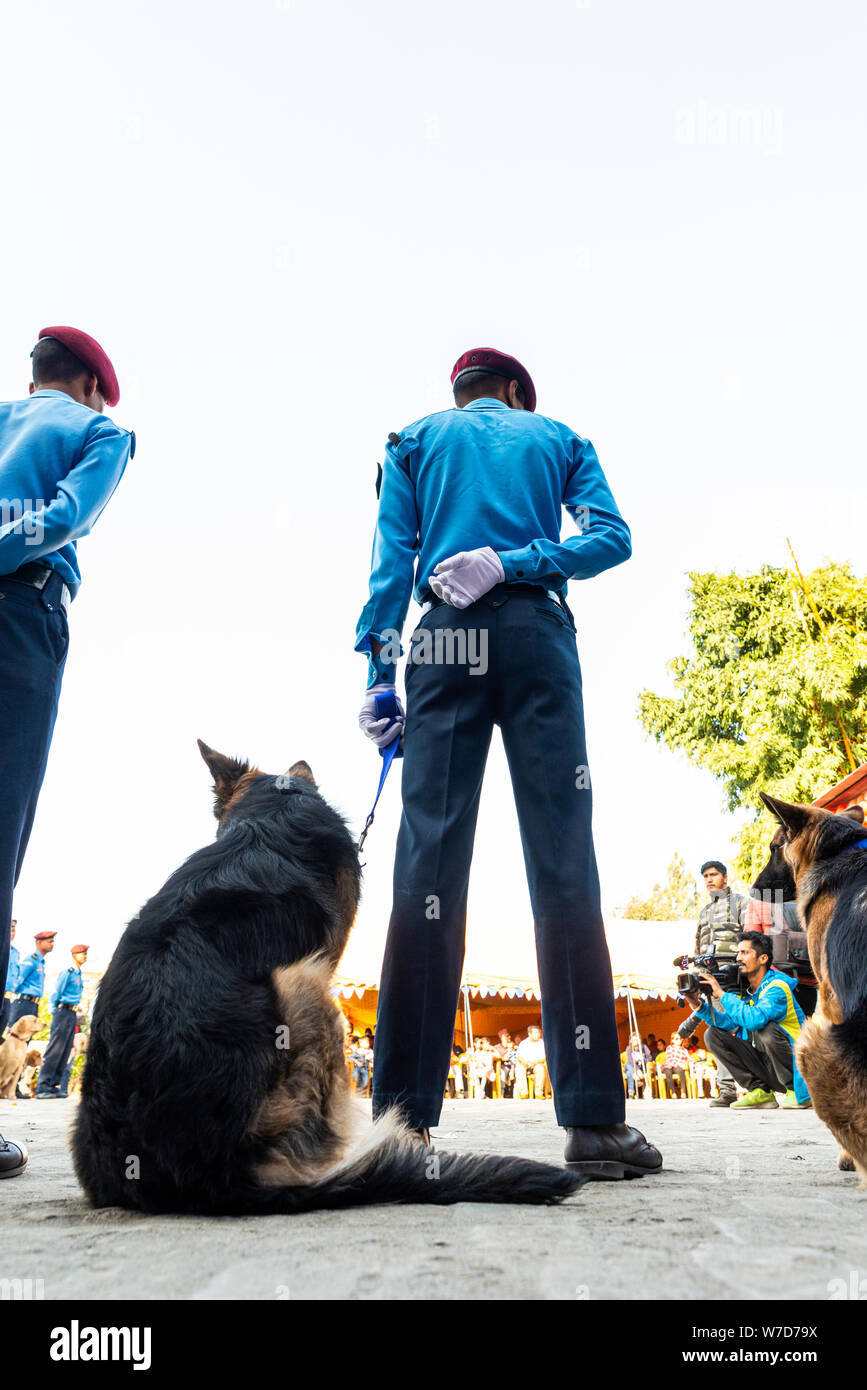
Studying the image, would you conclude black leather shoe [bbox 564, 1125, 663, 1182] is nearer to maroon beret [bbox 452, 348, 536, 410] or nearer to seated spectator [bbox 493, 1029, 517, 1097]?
maroon beret [bbox 452, 348, 536, 410]

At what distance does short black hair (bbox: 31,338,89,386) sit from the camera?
3.78 meters

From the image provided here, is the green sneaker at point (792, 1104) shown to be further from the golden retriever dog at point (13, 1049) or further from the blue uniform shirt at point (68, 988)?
the golden retriever dog at point (13, 1049)

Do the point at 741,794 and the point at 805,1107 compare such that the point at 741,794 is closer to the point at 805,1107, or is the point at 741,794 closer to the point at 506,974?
the point at 506,974

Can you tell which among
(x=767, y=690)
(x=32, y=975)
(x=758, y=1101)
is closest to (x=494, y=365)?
(x=758, y=1101)

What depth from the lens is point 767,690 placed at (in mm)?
21797

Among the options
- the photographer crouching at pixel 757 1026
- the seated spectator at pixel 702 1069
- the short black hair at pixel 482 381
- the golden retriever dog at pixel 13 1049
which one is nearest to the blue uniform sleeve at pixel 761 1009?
the photographer crouching at pixel 757 1026

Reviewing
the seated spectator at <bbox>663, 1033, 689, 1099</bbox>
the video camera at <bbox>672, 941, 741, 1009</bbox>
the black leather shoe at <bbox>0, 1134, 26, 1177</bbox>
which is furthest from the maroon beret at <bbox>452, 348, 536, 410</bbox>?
the seated spectator at <bbox>663, 1033, 689, 1099</bbox>

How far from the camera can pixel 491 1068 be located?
19359mm

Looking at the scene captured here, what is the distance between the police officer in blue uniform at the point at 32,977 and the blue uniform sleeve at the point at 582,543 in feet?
48.1

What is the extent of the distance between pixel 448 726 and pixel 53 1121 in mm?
6339

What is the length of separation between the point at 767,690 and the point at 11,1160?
21.0 m

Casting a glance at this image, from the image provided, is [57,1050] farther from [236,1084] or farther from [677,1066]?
[236,1084]

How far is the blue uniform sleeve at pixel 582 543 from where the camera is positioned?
3.27m

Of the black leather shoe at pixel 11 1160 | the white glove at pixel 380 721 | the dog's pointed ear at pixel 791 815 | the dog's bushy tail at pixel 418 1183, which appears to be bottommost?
the black leather shoe at pixel 11 1160
